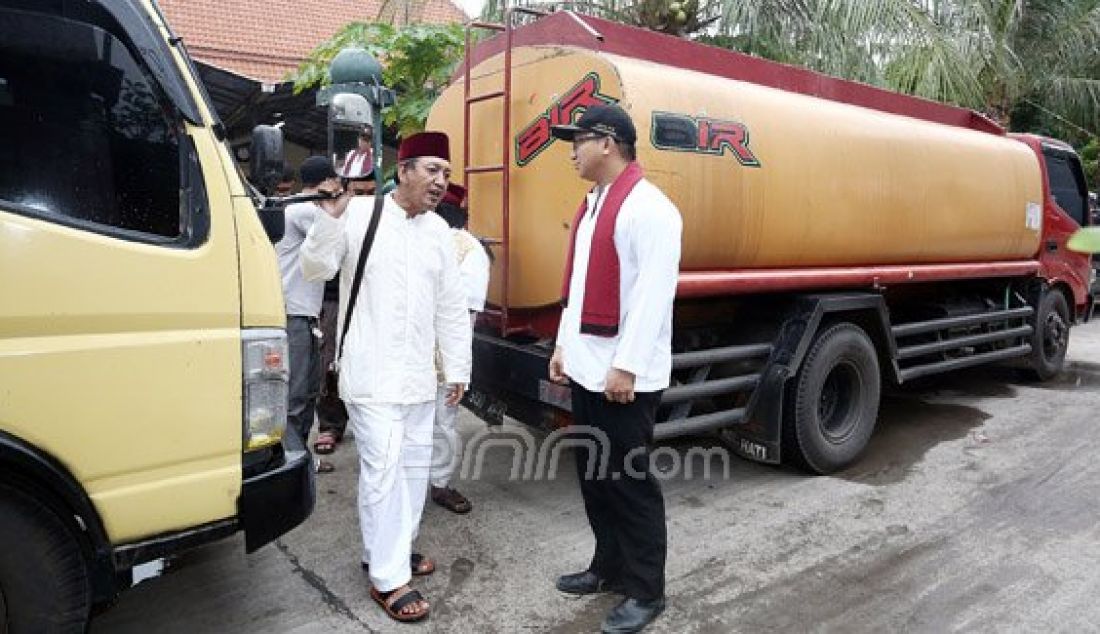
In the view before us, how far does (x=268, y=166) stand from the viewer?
2402 millimetres

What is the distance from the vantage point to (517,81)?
3.96 metres

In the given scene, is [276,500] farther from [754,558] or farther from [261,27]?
[261,27]

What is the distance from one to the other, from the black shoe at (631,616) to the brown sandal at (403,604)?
662mm

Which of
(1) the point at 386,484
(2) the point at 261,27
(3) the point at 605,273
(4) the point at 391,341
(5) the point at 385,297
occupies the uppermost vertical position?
(2) the point at 261,27

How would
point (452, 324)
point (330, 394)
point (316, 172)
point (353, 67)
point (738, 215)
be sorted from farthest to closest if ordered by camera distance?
1. point (353, 67)
2. point (330, 394)
3. point (316, 172)
4. point (738, 215)
5. point (452, 324)

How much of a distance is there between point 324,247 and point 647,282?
1160 mm

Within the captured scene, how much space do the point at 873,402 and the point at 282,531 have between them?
146 inches

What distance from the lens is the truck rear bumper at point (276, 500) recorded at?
2.34 m

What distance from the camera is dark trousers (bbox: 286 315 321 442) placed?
418 cm

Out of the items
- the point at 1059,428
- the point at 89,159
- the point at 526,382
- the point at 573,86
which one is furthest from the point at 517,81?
the point at 1059,428

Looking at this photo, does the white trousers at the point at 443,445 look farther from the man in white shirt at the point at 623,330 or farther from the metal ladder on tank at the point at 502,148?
the man in white shirt at the point at 623,330

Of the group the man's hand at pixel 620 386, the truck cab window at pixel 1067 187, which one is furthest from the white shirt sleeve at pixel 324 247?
the truck cab window at pixel 1067 187

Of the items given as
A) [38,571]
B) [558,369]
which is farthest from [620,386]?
[38,571]

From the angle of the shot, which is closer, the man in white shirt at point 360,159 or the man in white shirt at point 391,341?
the man in white shirt at point 391,341
